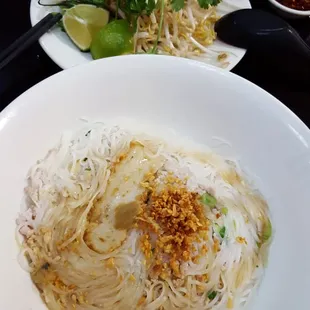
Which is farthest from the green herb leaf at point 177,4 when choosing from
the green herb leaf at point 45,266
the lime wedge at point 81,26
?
the green herb leaf at point 45,266

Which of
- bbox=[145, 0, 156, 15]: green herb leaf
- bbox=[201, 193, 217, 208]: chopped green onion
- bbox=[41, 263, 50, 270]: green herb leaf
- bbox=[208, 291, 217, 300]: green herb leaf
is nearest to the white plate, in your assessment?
bbox=[145, 0, 156, 15]: green herb leaf

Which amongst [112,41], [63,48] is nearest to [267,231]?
[112,41]

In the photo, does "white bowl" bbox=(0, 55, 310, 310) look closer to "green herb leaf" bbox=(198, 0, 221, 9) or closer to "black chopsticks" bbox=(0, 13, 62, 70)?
"black chopsticks" bbox=(0, 13, 62, 70)

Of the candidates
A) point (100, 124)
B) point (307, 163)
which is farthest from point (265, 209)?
point (100, 124)

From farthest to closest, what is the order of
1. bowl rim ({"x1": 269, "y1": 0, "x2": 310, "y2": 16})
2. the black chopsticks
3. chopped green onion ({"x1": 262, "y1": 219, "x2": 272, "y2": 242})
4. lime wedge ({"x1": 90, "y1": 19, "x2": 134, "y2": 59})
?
bowl rim ({"x1": 269, "y1": 0, "x2": 310, "y2": 16})
lime wedge ({"x1": 90, "y1": 19, "x2": 134, "y2": 59})
the black chopsticks
chopped green onion ({"x1": 262, "y1": 219, "x2": 272, "y2": 242})

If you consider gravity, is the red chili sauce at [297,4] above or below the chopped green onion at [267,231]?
above

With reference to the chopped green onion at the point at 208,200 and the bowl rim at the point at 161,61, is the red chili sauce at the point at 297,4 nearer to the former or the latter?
the bowl rim at the point at 161,61

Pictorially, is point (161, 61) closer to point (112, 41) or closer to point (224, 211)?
point (112, 41)
